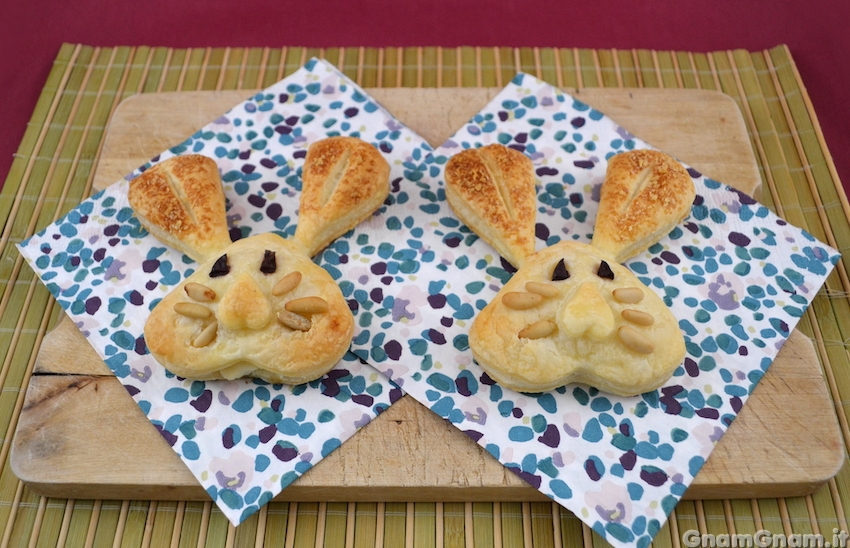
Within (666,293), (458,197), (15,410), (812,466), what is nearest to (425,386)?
(458,197)

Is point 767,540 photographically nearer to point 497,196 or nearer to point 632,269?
point 632,269

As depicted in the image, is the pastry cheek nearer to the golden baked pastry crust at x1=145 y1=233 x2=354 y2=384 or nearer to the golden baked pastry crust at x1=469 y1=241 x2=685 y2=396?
the golden baked pastry crust at x1=145 y1=233 x2=354 y2=384

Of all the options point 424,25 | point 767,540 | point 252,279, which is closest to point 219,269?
point 252,279

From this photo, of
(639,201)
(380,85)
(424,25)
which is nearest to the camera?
(639,201)

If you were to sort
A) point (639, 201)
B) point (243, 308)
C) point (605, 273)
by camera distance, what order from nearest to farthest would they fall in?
point (243, 308) < point (605, 273) < point (639, 201)

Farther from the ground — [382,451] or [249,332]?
[249,332]

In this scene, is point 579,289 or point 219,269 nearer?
point 579,289

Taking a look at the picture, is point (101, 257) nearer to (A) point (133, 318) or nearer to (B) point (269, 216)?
(A) point (133, 318)
